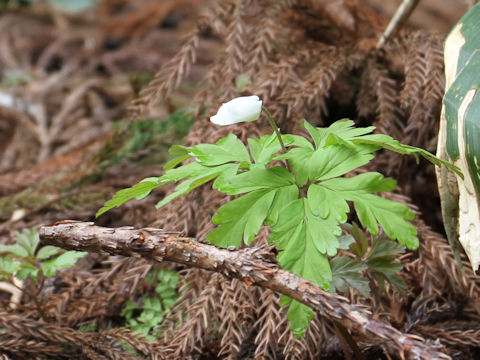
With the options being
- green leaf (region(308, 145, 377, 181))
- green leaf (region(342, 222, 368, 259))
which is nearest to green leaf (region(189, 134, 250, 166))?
green leaf (region(308, 145, 377, 181))

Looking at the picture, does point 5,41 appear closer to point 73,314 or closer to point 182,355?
point 73,314

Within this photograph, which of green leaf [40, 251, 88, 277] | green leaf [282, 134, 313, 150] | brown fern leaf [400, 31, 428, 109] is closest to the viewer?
green leaf [282, 134, 313, 150]

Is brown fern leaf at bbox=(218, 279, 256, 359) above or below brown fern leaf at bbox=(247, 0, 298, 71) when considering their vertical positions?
below

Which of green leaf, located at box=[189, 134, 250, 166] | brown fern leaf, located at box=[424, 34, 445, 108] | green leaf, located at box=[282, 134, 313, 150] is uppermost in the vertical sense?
brown fern leaf, located at box=[424, 34, 445, 108]

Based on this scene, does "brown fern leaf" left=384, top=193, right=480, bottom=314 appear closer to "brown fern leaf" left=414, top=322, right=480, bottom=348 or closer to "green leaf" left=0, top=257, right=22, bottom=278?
"brown fern leaf" left=414, top=322, right=480, bottom=348

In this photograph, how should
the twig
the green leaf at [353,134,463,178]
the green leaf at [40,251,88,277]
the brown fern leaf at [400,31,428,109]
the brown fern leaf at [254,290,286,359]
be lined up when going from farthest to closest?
the twig, the brown fern leaf at [400,31,428,109], the green leaf at [40,251,88,277], the brown fern leaf at [254,290,286,359], the green leaf at [353,134,463,178]

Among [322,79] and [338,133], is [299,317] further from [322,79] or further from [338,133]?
[322,79]

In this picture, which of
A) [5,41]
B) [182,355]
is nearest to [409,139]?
[182,355]
